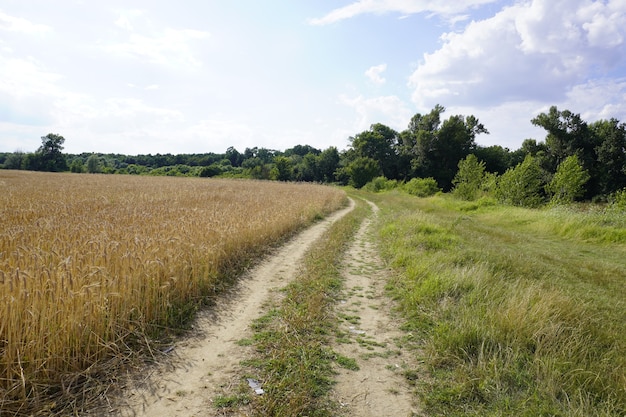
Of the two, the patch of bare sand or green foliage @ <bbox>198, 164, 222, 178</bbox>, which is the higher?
green foliage @ <bbox>198, 164, 222, 178</bbox>

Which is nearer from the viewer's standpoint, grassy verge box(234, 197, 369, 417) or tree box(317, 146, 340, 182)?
grassy verge box(234, 197, 369, 417)

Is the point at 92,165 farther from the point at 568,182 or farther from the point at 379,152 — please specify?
the point at 568,182

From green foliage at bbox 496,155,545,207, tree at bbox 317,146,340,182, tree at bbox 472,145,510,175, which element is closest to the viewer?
green foliage at bbox 496,155,545,207

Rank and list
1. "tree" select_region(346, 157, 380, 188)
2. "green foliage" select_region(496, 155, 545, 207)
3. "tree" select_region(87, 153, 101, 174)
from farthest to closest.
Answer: "tree" select_region(87, 153, 101, 174), "tree" select_region(346, 157, 380, 188), "green foliage" select_region(496, 155, 545, 207)

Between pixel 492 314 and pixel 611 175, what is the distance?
5719 cm

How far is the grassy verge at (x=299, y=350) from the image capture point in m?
3.75

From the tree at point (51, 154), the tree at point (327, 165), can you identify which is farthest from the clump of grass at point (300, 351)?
the tree at point (51, 154)

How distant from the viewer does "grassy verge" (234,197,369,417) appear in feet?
12.3

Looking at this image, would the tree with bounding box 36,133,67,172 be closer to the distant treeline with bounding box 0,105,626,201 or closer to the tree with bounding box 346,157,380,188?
the distant treeline with bounding box 0,105,626,201

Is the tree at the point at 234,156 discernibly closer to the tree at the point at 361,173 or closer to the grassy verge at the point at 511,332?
the tree at the point at 361,173

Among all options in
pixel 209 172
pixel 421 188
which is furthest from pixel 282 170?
pixel 421 188

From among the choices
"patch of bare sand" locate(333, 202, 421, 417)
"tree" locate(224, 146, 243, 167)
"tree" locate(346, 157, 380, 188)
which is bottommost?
"patch of bare sand" locate(333, 202, 421, 417)

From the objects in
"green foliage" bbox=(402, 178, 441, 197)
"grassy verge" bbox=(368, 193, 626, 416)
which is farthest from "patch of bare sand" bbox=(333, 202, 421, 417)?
"green foliage" bbox=(402, 178, 441, 197)

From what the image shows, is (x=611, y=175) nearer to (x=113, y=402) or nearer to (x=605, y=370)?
(x=605, y=370)
